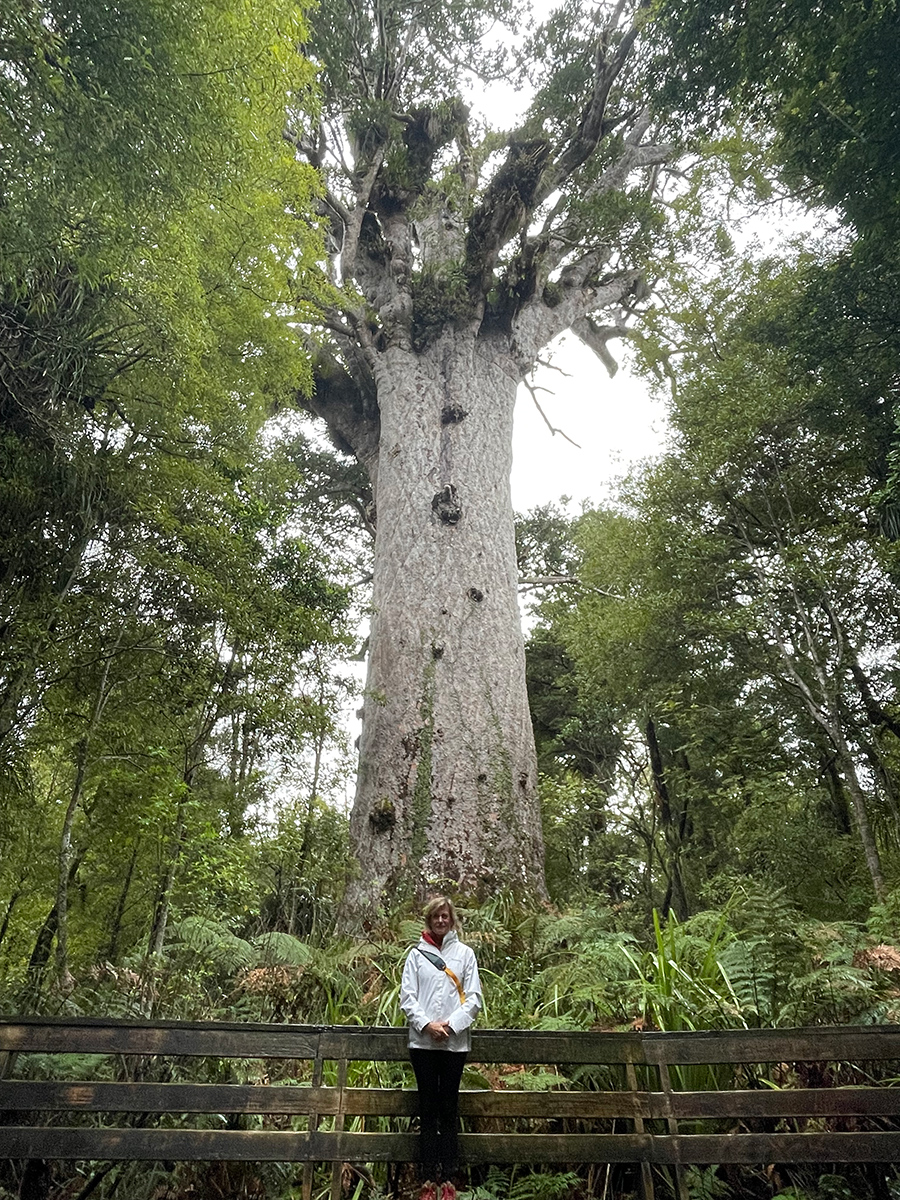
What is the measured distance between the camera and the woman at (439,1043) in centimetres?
226

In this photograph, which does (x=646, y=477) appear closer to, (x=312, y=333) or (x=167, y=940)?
(x=312, y=333)

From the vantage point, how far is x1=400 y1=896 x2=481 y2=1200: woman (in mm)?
2264

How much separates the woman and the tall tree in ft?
8.05

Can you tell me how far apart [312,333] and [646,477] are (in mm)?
4502

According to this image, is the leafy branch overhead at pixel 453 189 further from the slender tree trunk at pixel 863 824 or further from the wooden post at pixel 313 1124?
the wooden post at pixel 313 1124

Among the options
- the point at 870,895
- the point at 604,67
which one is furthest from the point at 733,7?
the point at 870,895

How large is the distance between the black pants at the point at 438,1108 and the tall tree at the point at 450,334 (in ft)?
8.33

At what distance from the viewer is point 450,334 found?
26.8 feet

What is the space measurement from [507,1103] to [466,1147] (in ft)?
0.60

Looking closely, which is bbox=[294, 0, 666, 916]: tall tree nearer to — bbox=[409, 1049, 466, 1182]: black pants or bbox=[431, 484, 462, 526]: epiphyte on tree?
bbox=[431, 484, 462, 526]: epiphyte on tree

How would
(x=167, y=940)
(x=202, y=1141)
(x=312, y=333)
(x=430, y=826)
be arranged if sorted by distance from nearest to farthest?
(x=202, y=1141) → (x=430, y=826) → (x=167, y=940) → (x=312, y=333)

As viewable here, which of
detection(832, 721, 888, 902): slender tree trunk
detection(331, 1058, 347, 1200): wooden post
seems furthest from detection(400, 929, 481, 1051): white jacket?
detection(832, 721, 888, 902): slender tree trunk

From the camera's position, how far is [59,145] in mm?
3229

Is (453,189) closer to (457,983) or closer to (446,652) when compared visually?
(446,652)
